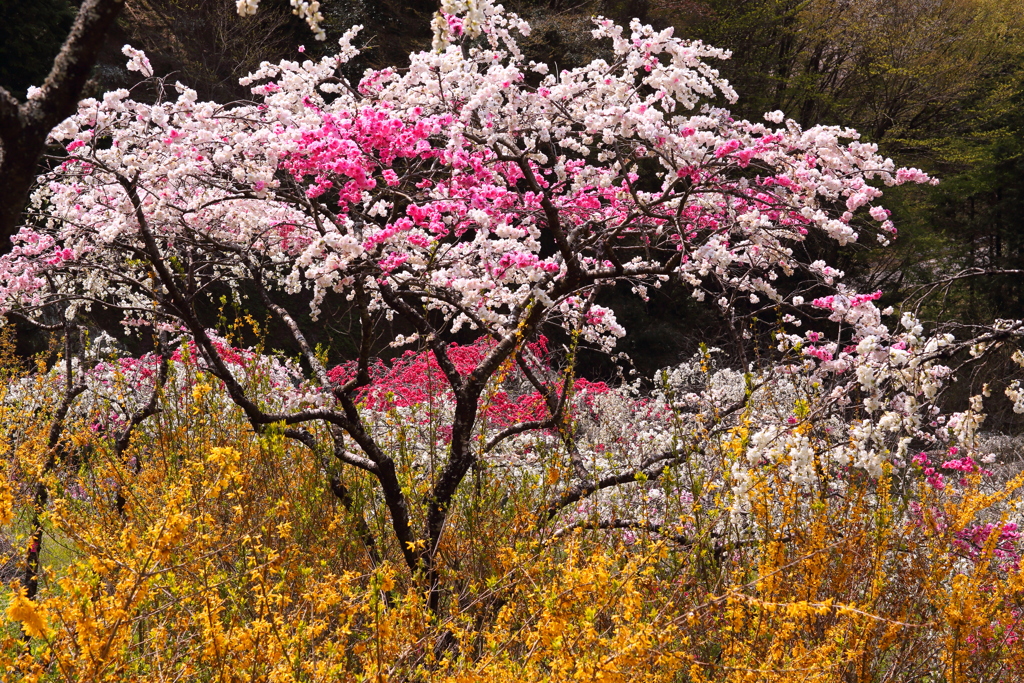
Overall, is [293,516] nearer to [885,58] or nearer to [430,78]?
[430,78]

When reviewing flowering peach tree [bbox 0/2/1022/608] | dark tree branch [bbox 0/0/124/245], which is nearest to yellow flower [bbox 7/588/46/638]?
dark tree branch [bbox 0/0/124/245]

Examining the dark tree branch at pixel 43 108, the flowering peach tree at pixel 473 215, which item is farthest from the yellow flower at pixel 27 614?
the flowering peach tree at pixel 473 215

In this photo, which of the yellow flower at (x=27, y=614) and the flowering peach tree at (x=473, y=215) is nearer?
the yellow flower at (x=27, y=614)

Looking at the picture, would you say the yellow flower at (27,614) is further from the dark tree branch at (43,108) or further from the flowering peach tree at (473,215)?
the flowering peach tree at (473,215)

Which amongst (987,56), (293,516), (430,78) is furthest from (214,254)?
(987,56)

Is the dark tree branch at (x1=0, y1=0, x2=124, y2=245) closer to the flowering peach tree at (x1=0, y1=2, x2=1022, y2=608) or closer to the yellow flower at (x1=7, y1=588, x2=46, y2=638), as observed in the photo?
the yellow flower at (x1=7, y1=588, x2=46, y2=638)

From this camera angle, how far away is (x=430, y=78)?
4344 millimetres

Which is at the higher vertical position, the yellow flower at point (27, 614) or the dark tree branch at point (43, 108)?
the dark tree branch at point (43, 108)

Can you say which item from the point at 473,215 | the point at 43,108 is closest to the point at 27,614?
the point at 43,108

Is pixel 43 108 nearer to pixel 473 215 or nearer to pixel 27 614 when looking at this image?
pixel 27 614

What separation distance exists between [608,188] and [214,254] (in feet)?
10.7

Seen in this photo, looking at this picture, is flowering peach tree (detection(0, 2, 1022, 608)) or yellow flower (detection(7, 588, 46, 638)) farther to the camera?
flowering peach tree (detection(0, 2, 1022, 608))

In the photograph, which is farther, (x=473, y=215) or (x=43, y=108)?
(x=473, y=215)

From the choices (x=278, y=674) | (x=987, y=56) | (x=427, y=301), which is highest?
(x=987, y=56)
